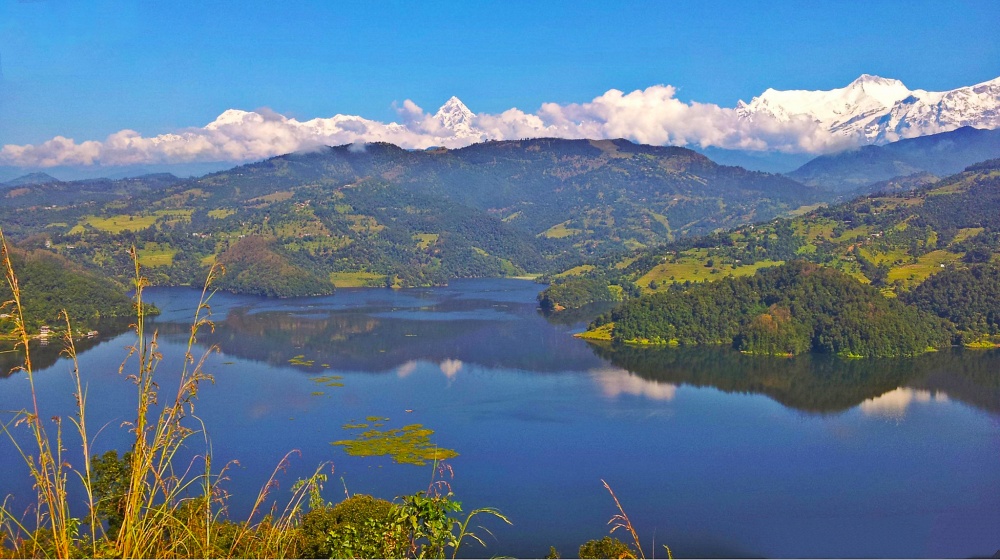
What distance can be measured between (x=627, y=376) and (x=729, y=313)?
2236 cm

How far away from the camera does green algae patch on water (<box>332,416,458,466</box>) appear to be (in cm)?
4159

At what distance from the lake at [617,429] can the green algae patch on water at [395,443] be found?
2.58 ft

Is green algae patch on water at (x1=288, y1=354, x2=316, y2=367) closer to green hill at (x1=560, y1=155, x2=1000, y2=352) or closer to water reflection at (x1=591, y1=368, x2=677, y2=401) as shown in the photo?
water reflection at (x1=591, y1=368, x2=677, y2=401)

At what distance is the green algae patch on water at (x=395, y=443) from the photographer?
41594mm

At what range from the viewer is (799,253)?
11494 cm

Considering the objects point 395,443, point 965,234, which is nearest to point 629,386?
point 395,443

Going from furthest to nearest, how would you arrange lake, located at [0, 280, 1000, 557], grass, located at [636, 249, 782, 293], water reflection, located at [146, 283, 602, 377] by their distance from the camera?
1. grass, located at [636, 249, 782, 293]
2. water reflection, located at [146, 283, 602, 377]
3. lake, located at [0, 280, 1000, 557]

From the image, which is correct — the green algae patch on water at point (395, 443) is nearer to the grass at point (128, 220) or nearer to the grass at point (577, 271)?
the grass at point (577, 271)

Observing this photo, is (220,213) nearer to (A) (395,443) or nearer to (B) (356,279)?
(B) (356,279)

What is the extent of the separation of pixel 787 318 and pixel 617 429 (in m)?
35.4

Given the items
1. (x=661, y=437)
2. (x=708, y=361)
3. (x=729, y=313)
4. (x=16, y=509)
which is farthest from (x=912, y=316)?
(x=16, y=509)

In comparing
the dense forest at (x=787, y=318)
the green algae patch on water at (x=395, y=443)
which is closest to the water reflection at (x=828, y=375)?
the dense forest at (x=787, y=318)

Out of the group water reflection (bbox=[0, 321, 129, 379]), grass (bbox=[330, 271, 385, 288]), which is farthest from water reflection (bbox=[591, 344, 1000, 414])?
grass (bbox=[330, 271, 385, 288])

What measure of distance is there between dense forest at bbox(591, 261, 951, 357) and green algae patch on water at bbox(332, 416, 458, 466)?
1451 inches
